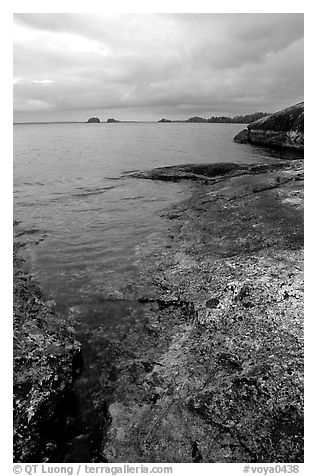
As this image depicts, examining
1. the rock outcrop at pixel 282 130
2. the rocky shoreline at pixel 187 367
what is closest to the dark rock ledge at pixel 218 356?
the rocky shoreline at pixel 187 367

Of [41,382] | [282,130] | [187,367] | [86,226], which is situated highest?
[282,130]

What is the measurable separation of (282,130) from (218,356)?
53919 millimetres

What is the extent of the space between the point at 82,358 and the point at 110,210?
12942 millimetres

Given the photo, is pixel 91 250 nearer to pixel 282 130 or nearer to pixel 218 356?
pixel 218 356

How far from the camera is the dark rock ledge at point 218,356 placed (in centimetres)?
552

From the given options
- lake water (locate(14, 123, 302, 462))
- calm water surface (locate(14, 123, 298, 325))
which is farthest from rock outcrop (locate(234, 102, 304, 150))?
lake water (locate(14, 123, 302, 462))

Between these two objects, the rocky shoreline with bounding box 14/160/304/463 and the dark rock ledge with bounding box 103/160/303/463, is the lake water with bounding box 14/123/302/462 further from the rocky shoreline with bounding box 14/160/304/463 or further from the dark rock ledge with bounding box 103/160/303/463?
the dark rock ledge with bounding box 103/160/303/463

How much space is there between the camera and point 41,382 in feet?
20.1

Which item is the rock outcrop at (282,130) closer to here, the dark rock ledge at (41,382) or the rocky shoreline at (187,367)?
the rocky shoreline at (187,367)

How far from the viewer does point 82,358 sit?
7.38 m

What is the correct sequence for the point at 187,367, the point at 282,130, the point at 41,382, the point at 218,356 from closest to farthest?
the point at 41,382 < the point at 187,367 < the point at 218,356 < the point at 282,130

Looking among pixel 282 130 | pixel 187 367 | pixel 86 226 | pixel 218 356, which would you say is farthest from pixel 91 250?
pixel 282 130

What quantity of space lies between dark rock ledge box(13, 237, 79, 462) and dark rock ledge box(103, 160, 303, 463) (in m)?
0.90
